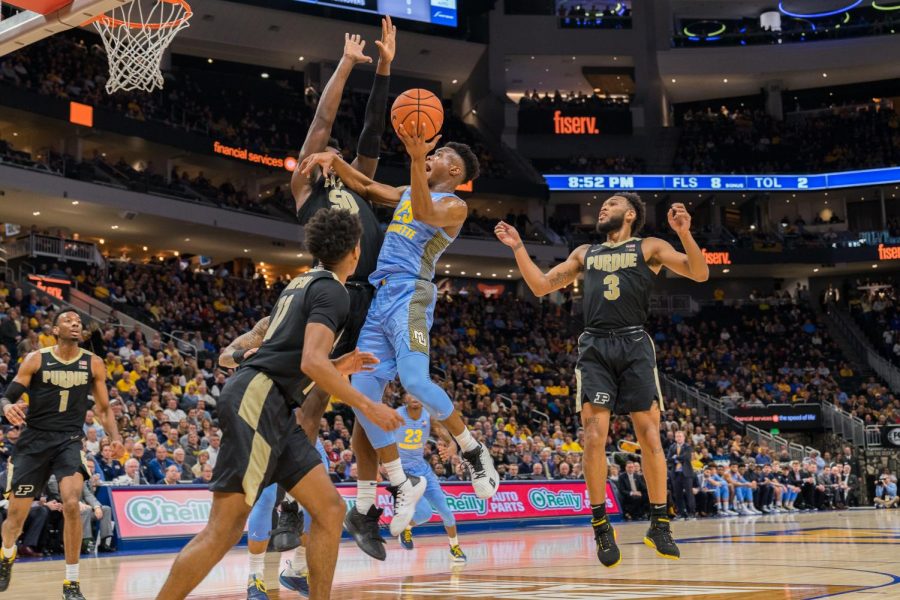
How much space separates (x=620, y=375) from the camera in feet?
25.4

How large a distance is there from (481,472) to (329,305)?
251 cm

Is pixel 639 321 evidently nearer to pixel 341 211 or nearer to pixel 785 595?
pixel 785 595

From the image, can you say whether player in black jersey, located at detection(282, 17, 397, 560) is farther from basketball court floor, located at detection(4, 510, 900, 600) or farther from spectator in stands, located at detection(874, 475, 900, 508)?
spectator in stands, located at detection(874, 475, 900, 508)

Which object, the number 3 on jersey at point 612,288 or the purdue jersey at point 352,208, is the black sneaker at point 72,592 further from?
the number 3 on jersey at point 612,288

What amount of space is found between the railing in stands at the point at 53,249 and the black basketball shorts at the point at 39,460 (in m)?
21.2

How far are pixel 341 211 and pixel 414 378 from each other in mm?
1732

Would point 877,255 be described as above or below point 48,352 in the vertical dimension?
above

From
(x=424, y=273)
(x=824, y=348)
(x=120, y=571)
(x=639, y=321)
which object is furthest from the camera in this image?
(x=824, y=348)

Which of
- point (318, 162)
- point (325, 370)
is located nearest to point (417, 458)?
point (318, 162)

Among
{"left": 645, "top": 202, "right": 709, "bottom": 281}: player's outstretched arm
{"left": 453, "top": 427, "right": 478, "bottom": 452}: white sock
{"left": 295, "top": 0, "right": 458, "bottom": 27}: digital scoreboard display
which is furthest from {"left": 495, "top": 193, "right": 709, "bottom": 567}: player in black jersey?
{"left": 295, "top": 0, "right": 458, "bottom": 27}: digital scoreboard display

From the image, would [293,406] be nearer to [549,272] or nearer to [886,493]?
[549,272]

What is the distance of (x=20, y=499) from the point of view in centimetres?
846

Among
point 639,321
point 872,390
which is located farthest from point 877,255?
point 639,321

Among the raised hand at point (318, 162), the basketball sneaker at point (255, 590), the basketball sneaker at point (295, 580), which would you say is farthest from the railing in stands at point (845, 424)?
the basketball sneaker at point (255, 590)
